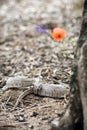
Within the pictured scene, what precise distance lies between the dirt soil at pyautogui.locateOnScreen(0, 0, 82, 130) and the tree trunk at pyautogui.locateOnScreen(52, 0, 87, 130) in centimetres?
28

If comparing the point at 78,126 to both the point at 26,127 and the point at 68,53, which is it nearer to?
the point at 26,127

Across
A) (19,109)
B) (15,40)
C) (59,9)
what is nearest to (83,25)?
(19,109)

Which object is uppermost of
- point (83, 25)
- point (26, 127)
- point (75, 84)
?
point (83, 25)

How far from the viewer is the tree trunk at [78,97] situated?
345cm

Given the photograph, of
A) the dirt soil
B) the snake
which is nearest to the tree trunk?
the dirt soil

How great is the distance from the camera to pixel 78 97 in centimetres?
356

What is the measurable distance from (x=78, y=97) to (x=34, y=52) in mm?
3525

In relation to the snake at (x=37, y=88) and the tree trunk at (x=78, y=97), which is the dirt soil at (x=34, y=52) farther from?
the tree trunk at (x=78, y=97)

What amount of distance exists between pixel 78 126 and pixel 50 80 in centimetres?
155

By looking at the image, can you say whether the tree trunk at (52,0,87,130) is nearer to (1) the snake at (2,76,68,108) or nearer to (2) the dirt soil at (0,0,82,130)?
(2) the dirt soil at (0,0,82,130)

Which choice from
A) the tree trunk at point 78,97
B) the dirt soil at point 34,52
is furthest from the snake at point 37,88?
the tree trunk at point 78,97

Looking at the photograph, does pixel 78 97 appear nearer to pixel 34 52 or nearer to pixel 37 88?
pixel 37 88

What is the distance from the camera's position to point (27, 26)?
352 inches

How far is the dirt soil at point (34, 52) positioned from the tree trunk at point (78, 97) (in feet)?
0.91
